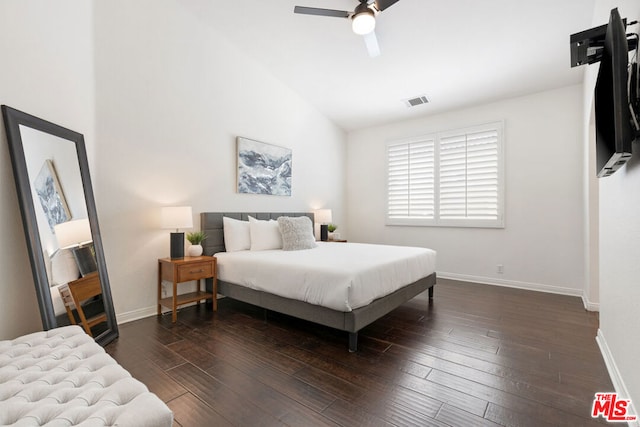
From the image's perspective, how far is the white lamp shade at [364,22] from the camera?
8.91ft

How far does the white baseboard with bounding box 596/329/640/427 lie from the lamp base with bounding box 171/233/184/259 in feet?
12.0

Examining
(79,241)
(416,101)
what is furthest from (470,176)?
(79,241)

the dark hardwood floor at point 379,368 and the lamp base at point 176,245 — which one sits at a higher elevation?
the lamp base at point 176,245

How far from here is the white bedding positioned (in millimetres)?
2410

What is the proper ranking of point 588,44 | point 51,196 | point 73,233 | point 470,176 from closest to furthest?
point 588,44 < point 51,196 < point 73,233 < point 470,176

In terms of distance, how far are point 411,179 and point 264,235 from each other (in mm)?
3035

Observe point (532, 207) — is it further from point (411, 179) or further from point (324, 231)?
point (324, 231)

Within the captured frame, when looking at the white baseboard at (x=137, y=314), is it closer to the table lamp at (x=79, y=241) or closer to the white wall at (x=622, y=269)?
the table lamp at (x=79, y=241)

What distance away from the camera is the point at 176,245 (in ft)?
10.9

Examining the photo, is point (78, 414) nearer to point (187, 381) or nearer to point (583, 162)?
point (187, 381)

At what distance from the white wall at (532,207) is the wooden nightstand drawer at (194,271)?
12.2 ft

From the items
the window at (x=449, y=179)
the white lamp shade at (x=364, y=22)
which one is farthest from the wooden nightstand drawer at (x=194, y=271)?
the window at (x=449, y=179)

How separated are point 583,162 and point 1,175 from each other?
5.85 m

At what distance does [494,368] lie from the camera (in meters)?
2.14
